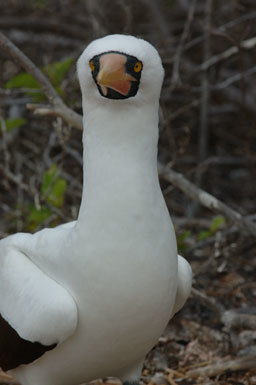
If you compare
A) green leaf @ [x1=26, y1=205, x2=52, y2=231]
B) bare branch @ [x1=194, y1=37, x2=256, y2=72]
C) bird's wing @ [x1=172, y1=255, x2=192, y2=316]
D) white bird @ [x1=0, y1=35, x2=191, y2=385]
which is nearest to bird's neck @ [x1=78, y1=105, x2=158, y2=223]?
white bird @ [x1=0, y1=35, x2=191, y2=385]

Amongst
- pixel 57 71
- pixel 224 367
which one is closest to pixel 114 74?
pixel 224 367

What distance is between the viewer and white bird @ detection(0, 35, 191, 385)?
263 cm

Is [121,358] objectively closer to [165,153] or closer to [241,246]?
[241,246]

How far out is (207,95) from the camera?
6.09 metres

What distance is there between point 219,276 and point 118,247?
8.59 feet

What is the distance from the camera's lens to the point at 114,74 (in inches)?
99.0

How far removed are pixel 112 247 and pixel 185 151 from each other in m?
4.06

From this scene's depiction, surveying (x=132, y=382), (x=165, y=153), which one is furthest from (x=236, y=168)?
(x=132, y=382)

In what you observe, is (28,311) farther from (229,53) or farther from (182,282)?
(229,53)

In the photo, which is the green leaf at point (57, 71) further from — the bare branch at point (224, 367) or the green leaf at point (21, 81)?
the bare branch at point (224, 367)

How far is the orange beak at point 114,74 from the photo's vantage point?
99.0 inches

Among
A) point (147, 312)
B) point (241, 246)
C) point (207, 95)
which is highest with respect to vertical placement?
point (147, 312)

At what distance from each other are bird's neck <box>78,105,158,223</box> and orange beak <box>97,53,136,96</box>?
125 millimetres

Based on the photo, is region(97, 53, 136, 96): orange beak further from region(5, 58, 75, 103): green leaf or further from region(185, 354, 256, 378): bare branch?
region(5, 58, 75, 103): green leaf
